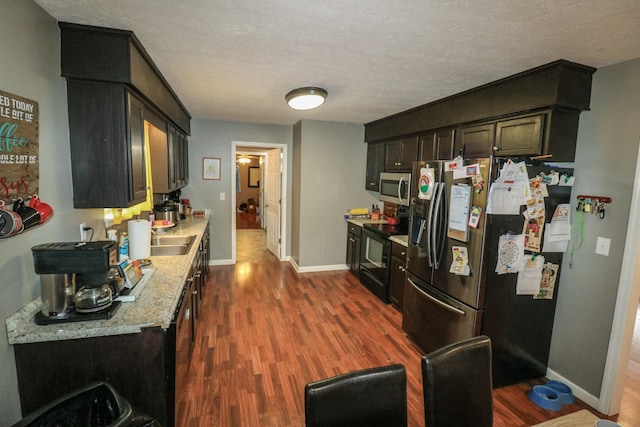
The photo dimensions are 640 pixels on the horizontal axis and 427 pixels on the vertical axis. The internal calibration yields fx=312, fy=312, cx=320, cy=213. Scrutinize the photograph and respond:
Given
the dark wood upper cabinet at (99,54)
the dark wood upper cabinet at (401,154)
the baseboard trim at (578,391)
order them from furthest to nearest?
the dark wood upper cabinet at (401,154)
the baseboard trim at (578,391)
the dark wood upper cabinet at (99,54)

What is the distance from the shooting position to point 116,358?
5.02ft

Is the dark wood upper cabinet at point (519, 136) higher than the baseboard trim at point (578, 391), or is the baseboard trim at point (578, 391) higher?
the dark wood upper cabinet at point (519, 136)

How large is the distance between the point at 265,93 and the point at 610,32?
8.37 feet

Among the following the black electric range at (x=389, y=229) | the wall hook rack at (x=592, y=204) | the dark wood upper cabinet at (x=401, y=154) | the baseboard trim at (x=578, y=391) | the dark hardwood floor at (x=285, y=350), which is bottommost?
the dark hardwood floor at (x=285, y=350)

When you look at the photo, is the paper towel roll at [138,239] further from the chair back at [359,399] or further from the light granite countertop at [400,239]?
the light granite countertop at [400,239]

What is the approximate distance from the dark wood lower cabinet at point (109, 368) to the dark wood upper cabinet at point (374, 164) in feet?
11.9

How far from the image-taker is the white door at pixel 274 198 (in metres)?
5.49

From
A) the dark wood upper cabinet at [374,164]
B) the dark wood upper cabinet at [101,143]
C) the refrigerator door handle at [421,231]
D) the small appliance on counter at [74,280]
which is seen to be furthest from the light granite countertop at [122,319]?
the dark wood upper cabinet at [374,164]

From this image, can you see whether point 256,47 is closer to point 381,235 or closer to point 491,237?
point 491,237

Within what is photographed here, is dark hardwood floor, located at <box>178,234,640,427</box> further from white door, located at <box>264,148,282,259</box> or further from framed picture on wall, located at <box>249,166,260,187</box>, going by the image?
framed picture on wall, located at <box>249,166,260,187</box>

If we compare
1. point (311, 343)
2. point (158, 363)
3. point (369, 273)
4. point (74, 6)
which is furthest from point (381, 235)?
point (74, 6)

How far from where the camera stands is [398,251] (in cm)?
355

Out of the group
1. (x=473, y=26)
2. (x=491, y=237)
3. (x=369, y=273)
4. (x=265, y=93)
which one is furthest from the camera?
(x=369, y=273)

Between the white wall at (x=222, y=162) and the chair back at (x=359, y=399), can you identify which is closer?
the chair back at (x=359, y=399)
